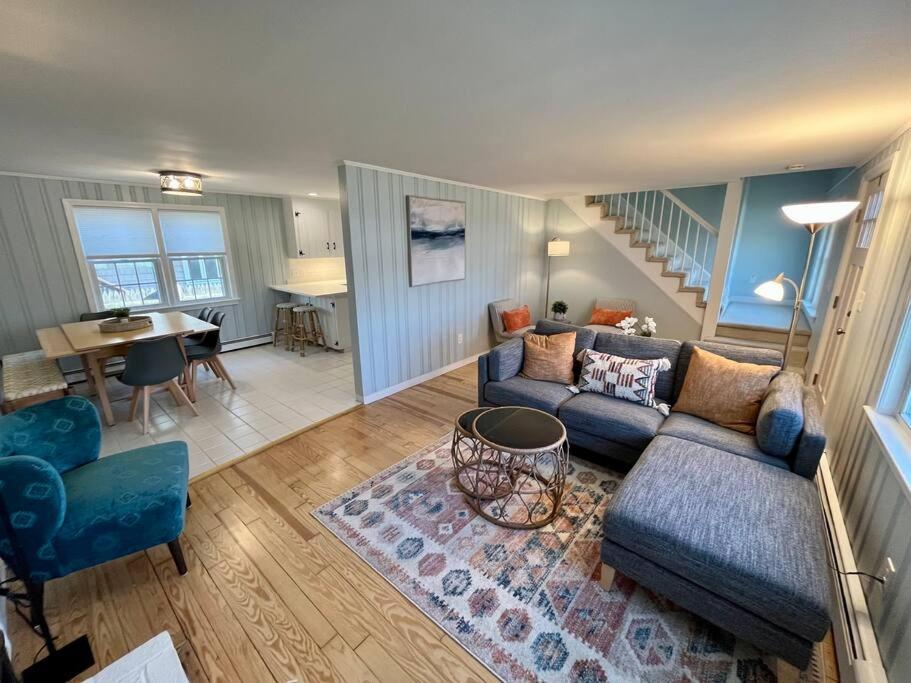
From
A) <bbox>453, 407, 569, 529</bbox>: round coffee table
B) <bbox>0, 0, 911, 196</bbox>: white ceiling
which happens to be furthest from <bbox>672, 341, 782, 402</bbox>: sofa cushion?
<bbox>0, 0, 911, 196</bbox>: white ceiling

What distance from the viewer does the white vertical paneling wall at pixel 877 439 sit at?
1.23 m

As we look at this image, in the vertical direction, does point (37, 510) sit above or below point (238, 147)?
below

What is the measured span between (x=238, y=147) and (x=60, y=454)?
2.12 m

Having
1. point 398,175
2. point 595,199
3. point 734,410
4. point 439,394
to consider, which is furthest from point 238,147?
point 595,199

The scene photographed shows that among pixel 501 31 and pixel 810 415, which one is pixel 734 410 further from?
pixel 501 31

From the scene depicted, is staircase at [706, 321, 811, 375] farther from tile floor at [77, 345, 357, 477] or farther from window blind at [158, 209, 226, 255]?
window blind at [158, 209, 226, 255]

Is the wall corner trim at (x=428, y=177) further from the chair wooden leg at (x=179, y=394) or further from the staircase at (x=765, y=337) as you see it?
the staircase at (x=765, y=337)

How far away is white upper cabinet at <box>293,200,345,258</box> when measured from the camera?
5566 millimetres

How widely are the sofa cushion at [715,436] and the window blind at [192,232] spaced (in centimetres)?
579

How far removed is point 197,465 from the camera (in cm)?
263

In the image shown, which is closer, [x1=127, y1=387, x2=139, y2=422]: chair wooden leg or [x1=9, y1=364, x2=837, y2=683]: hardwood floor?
[x1=9, y1=364, x2=837, y2=683]: hardwood floor

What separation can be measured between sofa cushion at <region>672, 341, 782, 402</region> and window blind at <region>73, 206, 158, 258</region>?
5.97m

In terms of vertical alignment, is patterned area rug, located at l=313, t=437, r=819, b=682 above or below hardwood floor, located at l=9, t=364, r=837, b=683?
above

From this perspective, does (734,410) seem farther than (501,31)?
Yes
